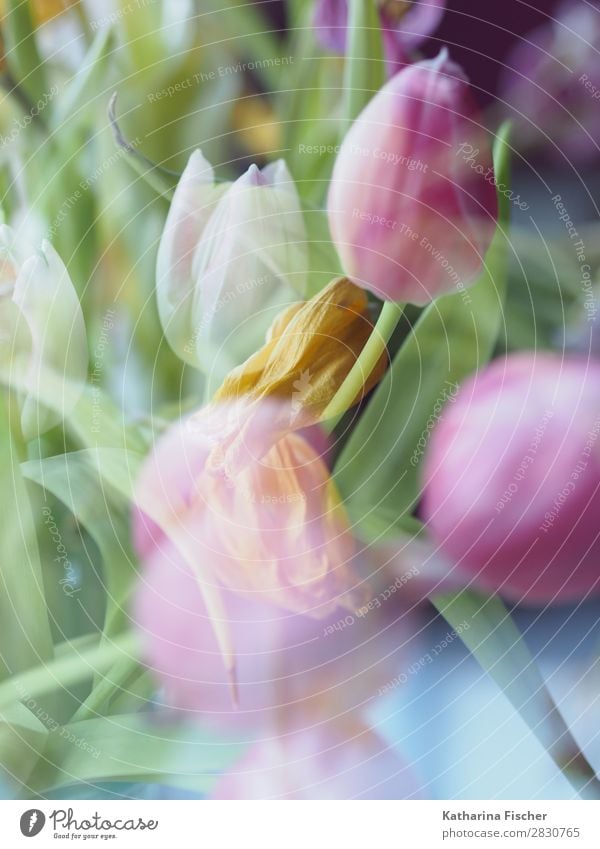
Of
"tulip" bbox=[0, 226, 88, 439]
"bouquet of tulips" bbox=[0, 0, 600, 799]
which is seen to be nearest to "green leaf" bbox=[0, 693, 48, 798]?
"bouquet of tulips" bbox=[0, 0, 600, 799]

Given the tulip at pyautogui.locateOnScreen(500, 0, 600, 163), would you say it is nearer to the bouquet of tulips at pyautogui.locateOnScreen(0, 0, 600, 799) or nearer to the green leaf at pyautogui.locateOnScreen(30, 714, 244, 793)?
the bouquet of tulips at pyautogui.locateOnScreen(0, 0, 600, 799)

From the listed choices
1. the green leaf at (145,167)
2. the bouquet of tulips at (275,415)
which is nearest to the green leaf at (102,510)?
the bouquet of tulips at (275,415)

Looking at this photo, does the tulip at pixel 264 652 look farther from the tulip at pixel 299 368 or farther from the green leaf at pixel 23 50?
the green leaf at pixel 23 50

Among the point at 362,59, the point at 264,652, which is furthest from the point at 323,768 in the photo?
the point at 362,59

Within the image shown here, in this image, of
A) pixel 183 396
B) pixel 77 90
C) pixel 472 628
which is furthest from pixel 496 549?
pixel 77 90

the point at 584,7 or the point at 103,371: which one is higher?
the point at 584,7
